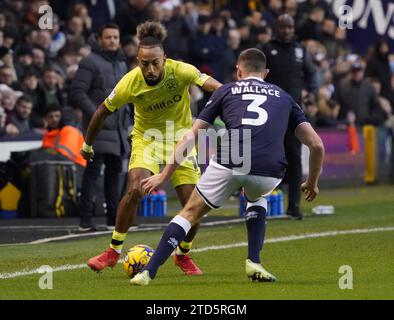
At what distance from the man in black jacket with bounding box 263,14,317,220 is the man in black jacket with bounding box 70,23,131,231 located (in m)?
2.11

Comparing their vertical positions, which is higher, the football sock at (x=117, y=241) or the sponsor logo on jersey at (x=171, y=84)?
the sponsor logo on jersey at (x=171, y=84)

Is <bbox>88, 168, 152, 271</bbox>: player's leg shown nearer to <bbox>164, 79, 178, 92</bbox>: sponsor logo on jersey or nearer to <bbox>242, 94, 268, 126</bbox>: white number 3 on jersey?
<bbox>164, 79, 178, 92</bbox>: sponsor logo on jersey

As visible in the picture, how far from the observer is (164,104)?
11.7 metres

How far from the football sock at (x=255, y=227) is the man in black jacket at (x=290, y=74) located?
5.85 meters

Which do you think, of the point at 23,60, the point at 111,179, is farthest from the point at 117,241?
the point at 23,60

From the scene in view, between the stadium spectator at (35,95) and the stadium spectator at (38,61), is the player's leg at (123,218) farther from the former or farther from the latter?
the stadium spectator at (38,61)

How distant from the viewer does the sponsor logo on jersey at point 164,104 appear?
11648 mm

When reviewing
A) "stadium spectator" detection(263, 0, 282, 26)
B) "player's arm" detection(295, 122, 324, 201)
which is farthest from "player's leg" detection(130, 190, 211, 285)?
"stadium spectator" detection(263, 0, 282, 26)

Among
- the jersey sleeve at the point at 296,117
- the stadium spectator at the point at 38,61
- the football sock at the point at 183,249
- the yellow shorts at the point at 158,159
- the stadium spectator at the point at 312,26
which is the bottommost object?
the football sock at the point at 183,249

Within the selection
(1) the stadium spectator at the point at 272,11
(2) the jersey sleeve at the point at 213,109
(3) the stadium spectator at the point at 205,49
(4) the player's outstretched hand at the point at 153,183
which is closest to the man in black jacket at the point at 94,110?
(2) the jersey sleeve at the point at 213,109

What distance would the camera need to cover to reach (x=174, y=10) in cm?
2392

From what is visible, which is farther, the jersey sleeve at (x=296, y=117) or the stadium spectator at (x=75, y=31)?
the stadium spectator at (x=75, y=31)

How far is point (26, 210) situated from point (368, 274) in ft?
25.0
